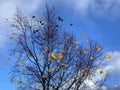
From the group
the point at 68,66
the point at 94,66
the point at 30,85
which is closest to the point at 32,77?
the point at 30,85

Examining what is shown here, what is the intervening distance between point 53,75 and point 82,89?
122 inches

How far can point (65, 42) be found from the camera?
1655 inches

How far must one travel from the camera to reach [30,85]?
41.0 metres

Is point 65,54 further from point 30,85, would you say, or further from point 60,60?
point 30,85

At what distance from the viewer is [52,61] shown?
133 ft

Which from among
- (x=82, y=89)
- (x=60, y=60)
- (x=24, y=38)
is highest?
(x=24, y=38)

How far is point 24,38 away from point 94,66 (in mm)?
7496

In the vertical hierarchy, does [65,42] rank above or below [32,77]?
above

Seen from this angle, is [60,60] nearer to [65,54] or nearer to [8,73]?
[65,54]

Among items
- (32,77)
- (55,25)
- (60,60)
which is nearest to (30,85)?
(32,77)

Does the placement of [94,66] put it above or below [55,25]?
below

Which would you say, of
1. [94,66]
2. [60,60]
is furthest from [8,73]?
[94,66]

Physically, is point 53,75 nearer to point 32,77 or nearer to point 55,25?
point 32,77

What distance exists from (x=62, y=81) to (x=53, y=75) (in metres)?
1.17
